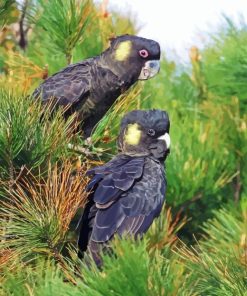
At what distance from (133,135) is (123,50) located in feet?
1.74

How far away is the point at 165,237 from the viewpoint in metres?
3.38

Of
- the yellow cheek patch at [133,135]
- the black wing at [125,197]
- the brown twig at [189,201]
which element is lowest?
the brown twig at [189,201]

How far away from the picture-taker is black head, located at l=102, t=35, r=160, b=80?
3.96 meters

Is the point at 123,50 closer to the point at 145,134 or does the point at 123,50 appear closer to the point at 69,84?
the point at 69,84

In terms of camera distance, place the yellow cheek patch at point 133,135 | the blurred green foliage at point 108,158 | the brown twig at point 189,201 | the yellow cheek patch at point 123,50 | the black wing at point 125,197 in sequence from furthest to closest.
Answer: the brown twig at point 189,201
the yellow cheek patch at point 123,50
the yellow cheek patch at point 133,135
the black wing at point 125,197
the blurred green foliage at point 108,158

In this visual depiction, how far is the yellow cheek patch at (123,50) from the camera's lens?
3.95 meters

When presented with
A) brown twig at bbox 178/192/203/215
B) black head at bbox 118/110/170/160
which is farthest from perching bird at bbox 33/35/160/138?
brown twig at bbox 178/192/203/215

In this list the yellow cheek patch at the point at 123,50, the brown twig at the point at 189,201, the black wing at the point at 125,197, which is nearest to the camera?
the black wing at the point at 125,197

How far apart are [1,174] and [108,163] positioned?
46cm

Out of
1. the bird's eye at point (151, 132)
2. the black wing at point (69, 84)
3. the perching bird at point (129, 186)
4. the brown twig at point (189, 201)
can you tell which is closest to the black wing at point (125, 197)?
the perching bird at point (129, 186)

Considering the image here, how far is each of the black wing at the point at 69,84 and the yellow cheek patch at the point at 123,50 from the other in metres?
0.12

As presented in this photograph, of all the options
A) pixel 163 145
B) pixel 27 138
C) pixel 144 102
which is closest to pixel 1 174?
pixel 27 138

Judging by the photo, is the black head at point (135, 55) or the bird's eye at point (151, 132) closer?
the bird's eye at point (151, 132)

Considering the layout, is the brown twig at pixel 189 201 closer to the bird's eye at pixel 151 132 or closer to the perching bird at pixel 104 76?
the perching bird at pixel 104 76
